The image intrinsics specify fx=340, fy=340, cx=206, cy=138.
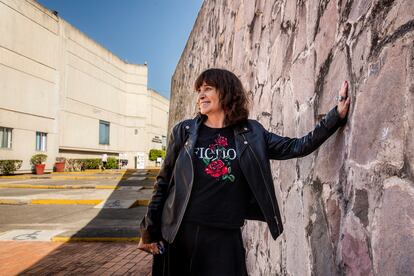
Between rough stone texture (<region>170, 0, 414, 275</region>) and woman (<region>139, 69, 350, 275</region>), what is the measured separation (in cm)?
25

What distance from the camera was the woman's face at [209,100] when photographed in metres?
2.27

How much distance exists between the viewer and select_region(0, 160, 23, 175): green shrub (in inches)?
787

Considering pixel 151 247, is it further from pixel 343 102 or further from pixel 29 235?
pixel 29 235

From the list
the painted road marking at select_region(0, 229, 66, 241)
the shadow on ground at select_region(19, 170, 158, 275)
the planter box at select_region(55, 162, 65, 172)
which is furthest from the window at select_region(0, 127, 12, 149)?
the painted road marking at select_region(0, 229, 66, 241)

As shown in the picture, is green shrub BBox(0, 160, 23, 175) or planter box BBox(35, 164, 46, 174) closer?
green shrub BBox(0, 160, 23, 175)

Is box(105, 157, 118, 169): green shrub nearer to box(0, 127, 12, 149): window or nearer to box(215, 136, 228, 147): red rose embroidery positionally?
box(0, 127, 12, 149): window

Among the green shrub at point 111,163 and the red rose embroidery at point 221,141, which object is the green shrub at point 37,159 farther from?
the red rose embroidery at point 221,141

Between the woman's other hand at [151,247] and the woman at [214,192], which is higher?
the woman at [214,192]

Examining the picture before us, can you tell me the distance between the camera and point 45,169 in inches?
942

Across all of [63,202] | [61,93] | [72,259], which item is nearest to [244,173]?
[72,259]

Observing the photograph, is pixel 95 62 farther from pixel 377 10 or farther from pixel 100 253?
pixel 377 10

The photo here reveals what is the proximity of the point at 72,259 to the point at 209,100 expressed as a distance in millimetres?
3739

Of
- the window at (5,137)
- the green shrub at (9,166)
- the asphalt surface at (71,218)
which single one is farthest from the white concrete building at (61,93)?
the asphalt surface at (71,218)

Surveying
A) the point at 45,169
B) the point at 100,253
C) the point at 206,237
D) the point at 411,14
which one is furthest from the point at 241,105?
the point at 45,169
